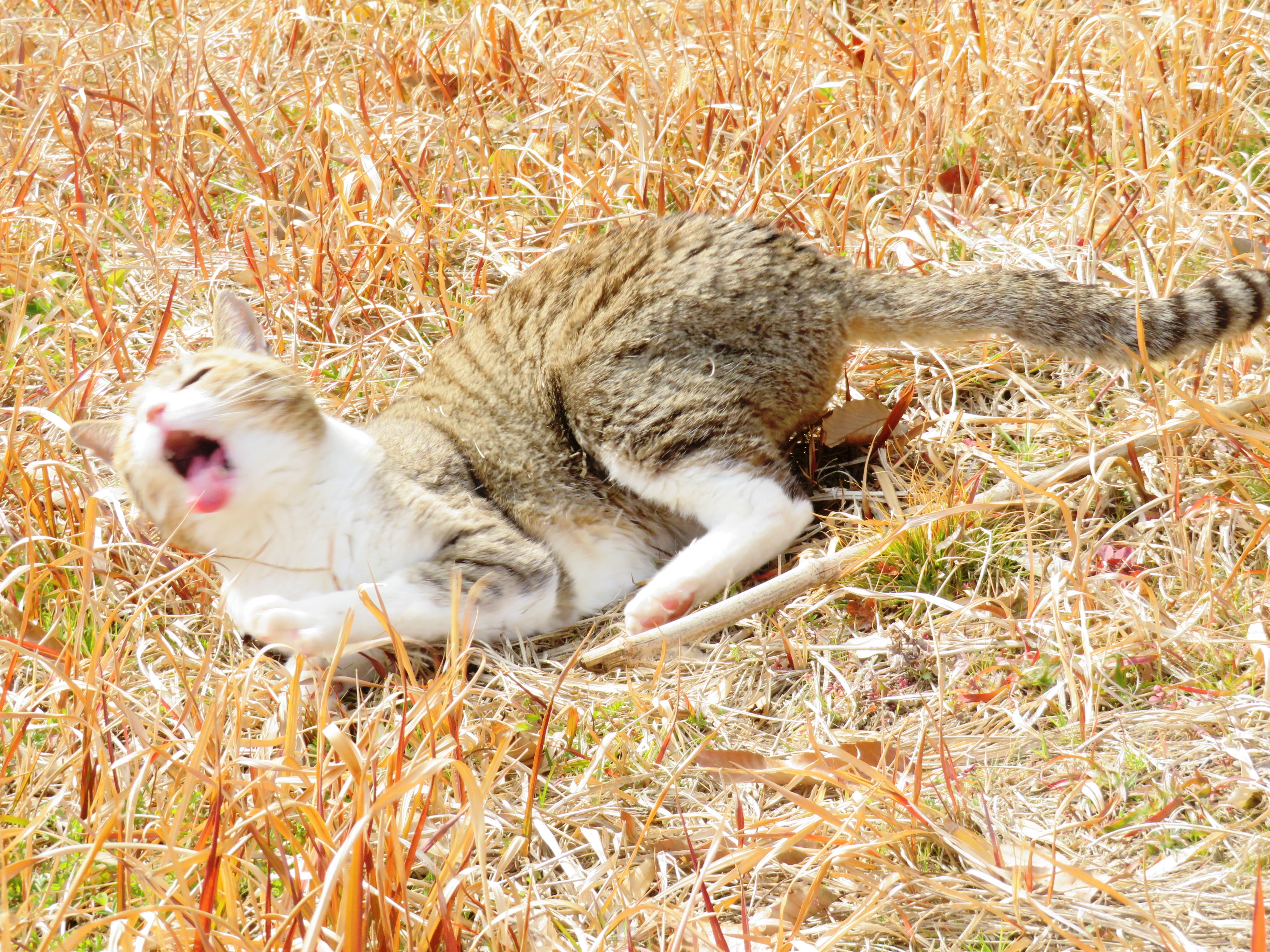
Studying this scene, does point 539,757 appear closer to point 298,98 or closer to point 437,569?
point 437,569

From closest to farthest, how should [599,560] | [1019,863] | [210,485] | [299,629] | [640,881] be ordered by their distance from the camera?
1. [1019,863]
2. [640,881]
3. [299,629]
4. [210,485]
5. [599,560]

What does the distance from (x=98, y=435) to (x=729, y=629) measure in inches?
59.8

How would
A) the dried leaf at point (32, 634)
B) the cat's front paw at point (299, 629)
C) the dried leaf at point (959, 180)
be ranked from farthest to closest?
the dried leaf at point (959, 180)
the cat's front paw at point (299, 629)
the dried leaf at point (32, 634)

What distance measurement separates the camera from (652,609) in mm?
2553

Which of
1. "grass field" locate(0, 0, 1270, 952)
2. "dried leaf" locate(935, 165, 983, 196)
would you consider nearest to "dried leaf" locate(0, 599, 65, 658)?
"grass field" locate(0, 0, 1270, 952)

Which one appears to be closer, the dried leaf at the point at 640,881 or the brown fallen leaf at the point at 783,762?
the dried leaf at the point at 640,881

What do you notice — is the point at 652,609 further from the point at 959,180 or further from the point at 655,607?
the point at 959,180

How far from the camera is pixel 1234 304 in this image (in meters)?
2.44

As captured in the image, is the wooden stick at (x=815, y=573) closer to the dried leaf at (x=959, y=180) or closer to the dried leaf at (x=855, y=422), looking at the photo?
the dried leaf at (x=855, y=422)

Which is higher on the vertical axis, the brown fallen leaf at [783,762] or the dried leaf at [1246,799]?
the brown fallen leaf at [783,762]

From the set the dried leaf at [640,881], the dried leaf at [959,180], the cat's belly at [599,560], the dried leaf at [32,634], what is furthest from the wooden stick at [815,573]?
the dried leaf at [959,180]

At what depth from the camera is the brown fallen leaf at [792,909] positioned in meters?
1.70

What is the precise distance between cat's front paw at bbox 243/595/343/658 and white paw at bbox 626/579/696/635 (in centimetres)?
66

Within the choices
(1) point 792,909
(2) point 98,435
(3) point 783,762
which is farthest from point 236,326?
(1) point 792,909
